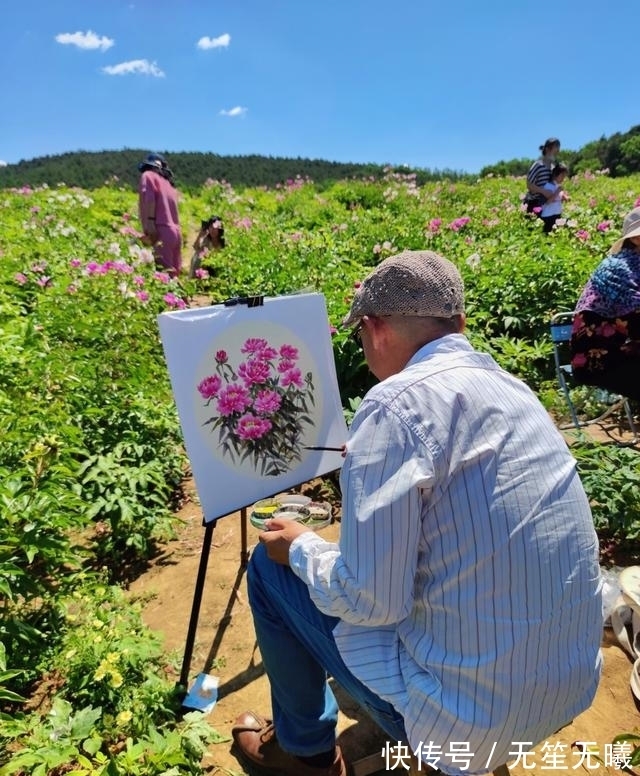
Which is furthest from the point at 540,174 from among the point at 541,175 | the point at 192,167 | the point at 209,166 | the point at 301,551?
the point at 209,166

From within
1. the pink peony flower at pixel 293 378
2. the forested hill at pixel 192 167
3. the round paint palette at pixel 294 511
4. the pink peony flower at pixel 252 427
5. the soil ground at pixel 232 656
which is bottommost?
the soil ground at pixel 232 656

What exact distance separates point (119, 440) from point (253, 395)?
129 centimetres

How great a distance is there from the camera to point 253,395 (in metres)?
1.96

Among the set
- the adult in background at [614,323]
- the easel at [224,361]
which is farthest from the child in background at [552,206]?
the easel at [224,361]

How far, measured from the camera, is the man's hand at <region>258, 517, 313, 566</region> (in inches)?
52.3

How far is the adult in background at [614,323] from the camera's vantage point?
2.65 m

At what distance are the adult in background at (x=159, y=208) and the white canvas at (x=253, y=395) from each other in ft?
Result: 13.3

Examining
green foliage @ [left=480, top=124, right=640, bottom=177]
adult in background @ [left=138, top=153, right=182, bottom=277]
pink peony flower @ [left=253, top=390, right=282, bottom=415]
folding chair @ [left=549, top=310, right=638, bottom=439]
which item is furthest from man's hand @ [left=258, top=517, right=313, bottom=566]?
green foliage @ [left=480, top=124, right=640, bottom=177]

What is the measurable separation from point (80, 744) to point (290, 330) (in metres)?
1.42

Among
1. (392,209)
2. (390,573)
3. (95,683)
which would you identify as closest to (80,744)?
(95,683)

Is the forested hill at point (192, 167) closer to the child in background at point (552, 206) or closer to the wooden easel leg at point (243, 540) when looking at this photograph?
the child in background at point (552, 206)

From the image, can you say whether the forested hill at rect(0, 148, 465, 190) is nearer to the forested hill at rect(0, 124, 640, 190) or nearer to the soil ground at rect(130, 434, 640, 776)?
the forested hill at rect(0, 124, 640, 190)

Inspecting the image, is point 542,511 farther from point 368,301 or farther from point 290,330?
point 290,330

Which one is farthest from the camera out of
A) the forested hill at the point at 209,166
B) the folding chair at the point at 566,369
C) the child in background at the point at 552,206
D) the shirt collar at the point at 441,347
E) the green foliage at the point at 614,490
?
the forested hill at the point at 209,166
